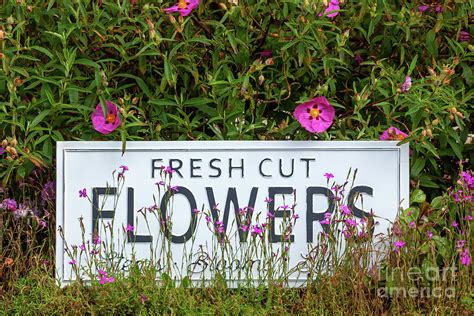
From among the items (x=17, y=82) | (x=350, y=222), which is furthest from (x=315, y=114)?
(x=17, y=82)

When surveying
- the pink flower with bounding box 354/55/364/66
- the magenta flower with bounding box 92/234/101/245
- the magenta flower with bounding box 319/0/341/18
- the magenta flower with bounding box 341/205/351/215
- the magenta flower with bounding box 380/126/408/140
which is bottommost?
the magenta flower with bounding box 92/234/101/245

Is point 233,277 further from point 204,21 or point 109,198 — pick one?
point 204,21

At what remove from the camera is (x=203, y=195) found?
12.8ft

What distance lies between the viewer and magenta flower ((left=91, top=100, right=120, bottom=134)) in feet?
13.2

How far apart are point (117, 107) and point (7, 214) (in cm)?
78

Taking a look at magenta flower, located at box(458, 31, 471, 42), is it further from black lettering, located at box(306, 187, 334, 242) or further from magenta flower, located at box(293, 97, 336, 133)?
black lettering, located at box(306, 187, 334, 242)

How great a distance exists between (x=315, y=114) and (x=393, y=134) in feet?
1.09

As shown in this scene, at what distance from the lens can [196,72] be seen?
412cm

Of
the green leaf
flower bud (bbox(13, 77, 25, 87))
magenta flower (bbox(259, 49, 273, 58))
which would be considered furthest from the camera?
magenta flower (bbox(259, 49, 273, 58))

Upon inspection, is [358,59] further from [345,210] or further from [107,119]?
[107,119]

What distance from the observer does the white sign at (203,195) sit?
3.92 metres

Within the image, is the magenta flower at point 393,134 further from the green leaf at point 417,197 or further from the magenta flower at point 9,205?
the magenta flower at point 9,205

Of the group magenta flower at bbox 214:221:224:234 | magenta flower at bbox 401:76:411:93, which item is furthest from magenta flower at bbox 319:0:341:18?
magenta flower at bbox 214:221:224:234

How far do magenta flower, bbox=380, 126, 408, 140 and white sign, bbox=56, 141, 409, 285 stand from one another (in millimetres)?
98
